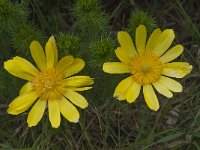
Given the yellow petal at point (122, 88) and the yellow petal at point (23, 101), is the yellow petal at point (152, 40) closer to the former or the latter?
the yellow petal at point (122, 88)

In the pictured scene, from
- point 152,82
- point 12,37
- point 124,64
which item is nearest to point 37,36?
point 12,37

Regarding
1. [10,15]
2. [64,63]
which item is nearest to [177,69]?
[64,63]

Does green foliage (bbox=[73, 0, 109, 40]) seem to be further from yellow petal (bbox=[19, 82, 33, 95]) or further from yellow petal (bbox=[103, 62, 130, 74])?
yellow petal (bbox=[19, 82, 33, 95])

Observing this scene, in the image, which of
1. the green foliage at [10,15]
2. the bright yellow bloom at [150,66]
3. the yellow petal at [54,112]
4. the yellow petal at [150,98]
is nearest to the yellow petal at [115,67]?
the bright yellow bloom at [150,66]

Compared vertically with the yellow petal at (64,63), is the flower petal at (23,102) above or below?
below

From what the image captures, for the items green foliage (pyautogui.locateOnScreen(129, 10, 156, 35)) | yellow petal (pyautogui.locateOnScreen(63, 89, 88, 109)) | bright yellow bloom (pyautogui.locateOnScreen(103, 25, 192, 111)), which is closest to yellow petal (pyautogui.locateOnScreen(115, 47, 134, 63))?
bright yellow bloom (pyautogui.locateOnScreen(103, 25, 192, 111))

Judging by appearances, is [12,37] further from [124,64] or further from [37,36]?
[124,64]
